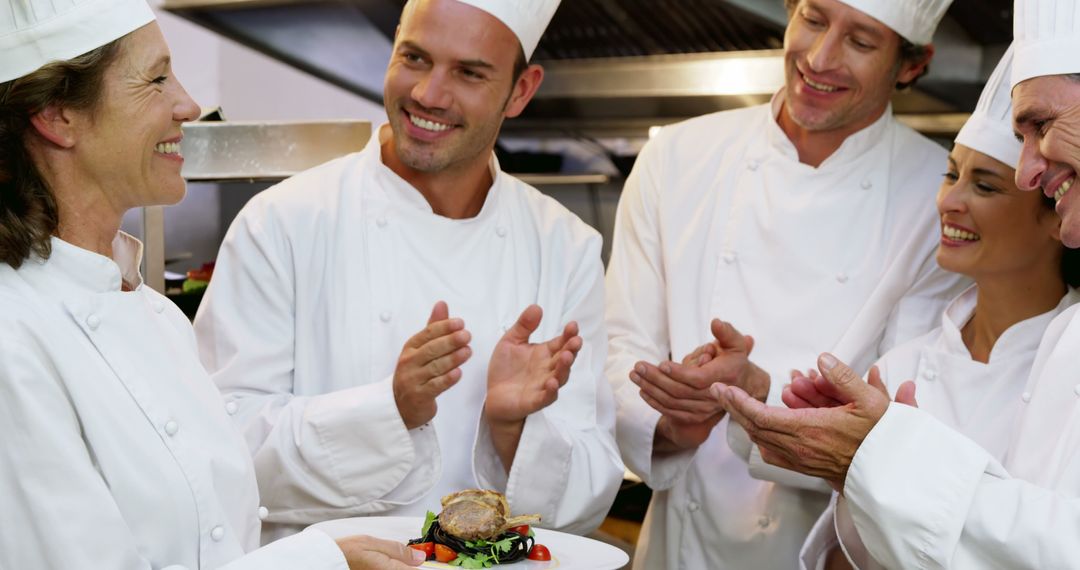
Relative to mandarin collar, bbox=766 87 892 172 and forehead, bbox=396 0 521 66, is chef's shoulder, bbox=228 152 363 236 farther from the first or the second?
mandarin collar, bbox=766 87 892 172

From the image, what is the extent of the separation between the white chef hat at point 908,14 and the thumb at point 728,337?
0.77m

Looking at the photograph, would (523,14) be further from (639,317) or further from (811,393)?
(811,393)

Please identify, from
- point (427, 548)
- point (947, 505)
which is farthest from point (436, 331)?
point (947, 505)

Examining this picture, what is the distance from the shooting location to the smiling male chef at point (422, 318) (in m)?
1.98

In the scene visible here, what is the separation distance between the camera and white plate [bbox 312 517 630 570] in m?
1.72

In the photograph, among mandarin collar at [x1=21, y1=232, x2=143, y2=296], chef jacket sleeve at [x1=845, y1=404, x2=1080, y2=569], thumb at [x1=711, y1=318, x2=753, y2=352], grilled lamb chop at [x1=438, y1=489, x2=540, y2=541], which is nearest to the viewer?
mandarin collar at [x1=21, y1=232, x2=143, y2=296]

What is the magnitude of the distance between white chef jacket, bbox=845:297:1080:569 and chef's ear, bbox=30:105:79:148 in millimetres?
1185

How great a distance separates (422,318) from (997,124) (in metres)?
1.14

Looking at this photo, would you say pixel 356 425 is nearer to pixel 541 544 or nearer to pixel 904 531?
pixel 541 544

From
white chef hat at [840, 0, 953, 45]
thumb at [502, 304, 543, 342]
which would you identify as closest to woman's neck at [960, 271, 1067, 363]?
white chef hat at [840, 0, 953, 45]

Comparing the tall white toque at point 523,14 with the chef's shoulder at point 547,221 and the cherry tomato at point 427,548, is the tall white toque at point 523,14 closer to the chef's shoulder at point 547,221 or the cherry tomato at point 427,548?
the chef's shoulder at point 547,221

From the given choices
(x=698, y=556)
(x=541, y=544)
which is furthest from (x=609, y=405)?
(x=541, y=544)

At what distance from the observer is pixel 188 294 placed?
8.61 ft

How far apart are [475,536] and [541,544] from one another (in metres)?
0.12
